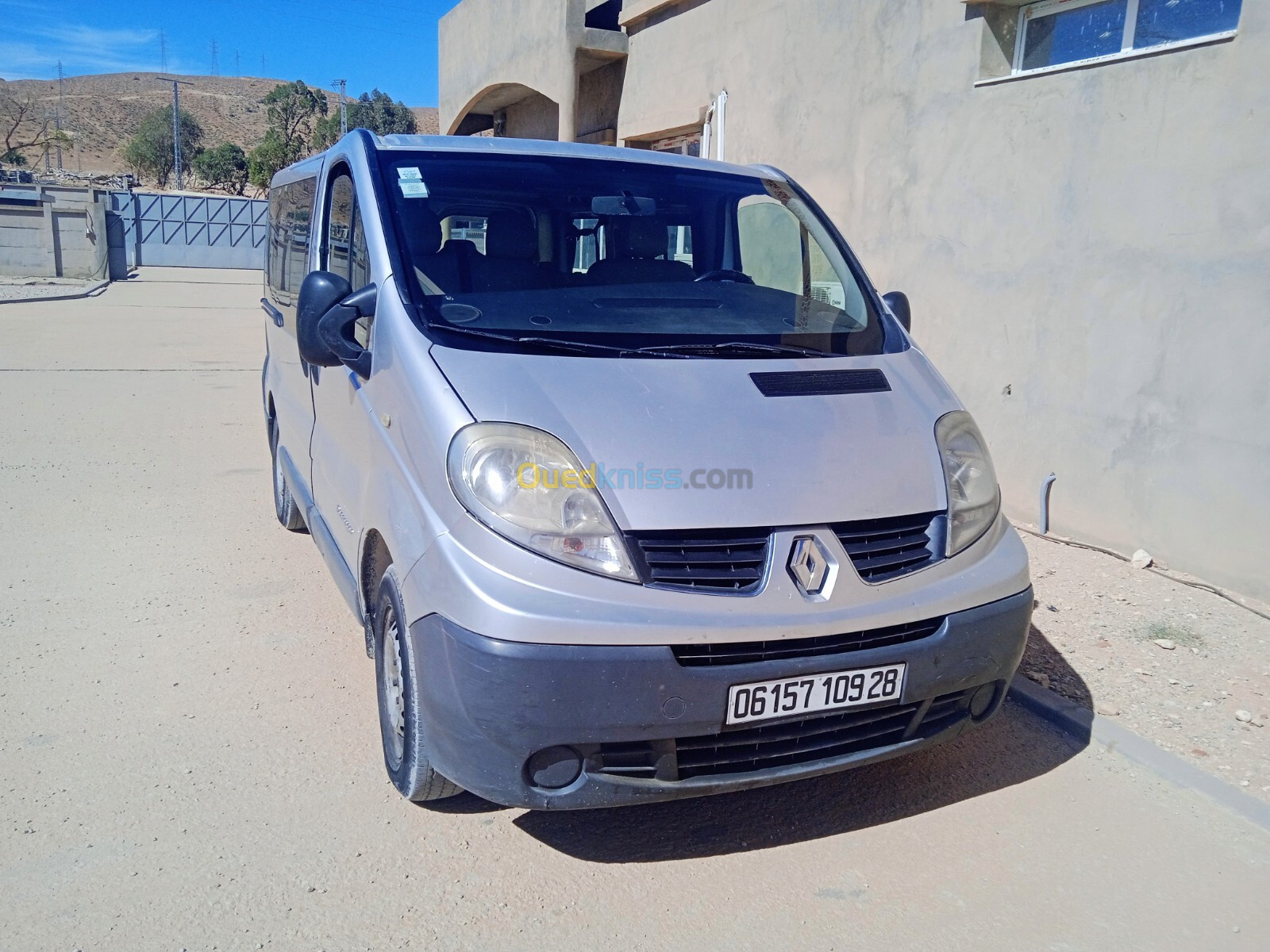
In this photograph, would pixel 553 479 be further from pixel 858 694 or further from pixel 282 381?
pixel 282 381

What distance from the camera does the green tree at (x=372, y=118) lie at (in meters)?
73.0

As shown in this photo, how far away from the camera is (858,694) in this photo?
2.55m

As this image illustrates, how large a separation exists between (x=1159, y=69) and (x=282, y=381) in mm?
4677

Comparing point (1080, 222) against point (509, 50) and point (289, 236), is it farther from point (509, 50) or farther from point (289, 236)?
point (509, 50)

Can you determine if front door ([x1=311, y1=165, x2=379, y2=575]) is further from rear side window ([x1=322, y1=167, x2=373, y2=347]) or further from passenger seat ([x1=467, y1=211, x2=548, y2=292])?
passenger seat ([x1=467, y1=211, x2=548, y2=292])

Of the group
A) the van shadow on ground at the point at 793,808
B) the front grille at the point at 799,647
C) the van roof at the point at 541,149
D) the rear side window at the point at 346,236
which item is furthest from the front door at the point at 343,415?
the front grille at the point at 799,647

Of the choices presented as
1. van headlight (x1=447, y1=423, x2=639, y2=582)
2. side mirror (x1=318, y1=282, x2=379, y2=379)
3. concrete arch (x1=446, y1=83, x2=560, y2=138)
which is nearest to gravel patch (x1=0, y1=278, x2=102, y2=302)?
concrete arch (x1=446, y1=83, x2=560, y2=138)

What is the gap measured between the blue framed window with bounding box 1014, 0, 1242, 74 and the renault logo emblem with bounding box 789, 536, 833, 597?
154 inches

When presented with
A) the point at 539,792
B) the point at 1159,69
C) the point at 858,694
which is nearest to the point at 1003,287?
the point at 1159,69

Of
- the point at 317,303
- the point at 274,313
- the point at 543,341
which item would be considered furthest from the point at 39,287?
the point at 543,341

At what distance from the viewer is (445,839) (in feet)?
9.31

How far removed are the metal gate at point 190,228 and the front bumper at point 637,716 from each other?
38387 mm

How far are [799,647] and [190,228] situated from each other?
4048cm

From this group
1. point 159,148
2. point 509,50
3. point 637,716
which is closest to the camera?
point 637,716
